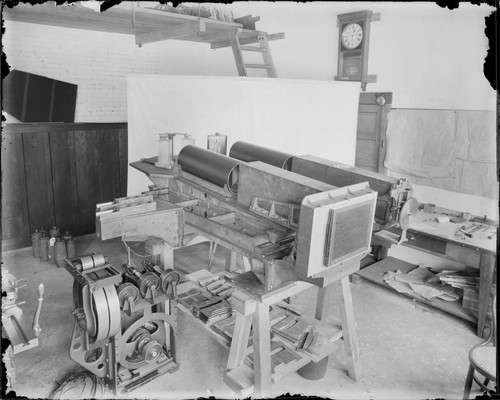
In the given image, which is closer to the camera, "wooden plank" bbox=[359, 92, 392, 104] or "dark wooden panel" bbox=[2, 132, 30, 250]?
"wooden plank" bbox=[359, 92, 392, 104]

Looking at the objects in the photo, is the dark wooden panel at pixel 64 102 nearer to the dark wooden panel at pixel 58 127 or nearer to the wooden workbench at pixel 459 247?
the dark wooden panel at pixel 58 127

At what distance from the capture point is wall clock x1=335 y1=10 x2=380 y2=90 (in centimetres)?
397

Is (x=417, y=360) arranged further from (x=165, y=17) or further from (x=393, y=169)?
(x=165, y=17)

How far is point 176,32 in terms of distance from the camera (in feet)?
11.8

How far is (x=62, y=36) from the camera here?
4484mm

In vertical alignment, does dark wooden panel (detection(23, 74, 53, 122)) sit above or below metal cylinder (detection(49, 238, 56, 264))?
above

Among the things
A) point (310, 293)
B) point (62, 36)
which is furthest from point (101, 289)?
point (62, 36)

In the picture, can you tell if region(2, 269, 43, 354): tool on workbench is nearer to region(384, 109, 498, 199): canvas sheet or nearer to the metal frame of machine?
the metal frame of machine

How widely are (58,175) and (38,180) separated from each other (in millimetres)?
213

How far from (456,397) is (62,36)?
15.7 feet

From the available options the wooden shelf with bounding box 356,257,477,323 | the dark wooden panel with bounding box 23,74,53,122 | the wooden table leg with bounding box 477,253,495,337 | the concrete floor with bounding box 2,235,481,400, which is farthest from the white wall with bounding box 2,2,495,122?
the concrete floor with bounding box 2,235,481,400

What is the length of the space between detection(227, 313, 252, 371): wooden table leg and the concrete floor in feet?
0.79

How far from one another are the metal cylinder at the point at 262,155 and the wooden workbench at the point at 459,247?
3.39 ft

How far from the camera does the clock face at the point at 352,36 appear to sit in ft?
13.2
